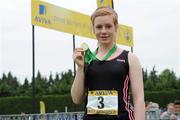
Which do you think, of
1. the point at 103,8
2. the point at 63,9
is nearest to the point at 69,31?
the point at 63,9

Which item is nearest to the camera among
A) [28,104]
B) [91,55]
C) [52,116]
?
[91,55]

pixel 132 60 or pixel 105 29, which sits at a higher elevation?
pixel 105 29

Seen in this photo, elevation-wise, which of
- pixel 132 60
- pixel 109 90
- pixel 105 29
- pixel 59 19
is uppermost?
pixel 59 19

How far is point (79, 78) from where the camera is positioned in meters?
2.75

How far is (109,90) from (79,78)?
185 mm

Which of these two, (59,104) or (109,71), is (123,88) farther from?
(59,104)

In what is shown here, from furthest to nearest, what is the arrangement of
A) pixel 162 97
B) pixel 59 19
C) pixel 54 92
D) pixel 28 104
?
pixel 54 92
pixel 28 104
pixel 162 97
pixel 59 19

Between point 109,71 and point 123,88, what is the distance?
125 mm

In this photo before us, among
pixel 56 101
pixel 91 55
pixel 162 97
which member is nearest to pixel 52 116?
pixel 91 55

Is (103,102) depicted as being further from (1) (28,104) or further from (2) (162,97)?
(1) (28,104)

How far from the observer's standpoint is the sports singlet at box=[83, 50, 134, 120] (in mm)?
2697

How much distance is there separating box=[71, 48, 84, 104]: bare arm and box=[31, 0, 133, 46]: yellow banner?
1119 cm

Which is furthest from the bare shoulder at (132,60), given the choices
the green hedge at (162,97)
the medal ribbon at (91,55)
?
the green hedge at (162,97)

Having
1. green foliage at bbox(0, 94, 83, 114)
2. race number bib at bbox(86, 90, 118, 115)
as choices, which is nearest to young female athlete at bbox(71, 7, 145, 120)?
race number bib at bbox(86, 90, 118, 115)
